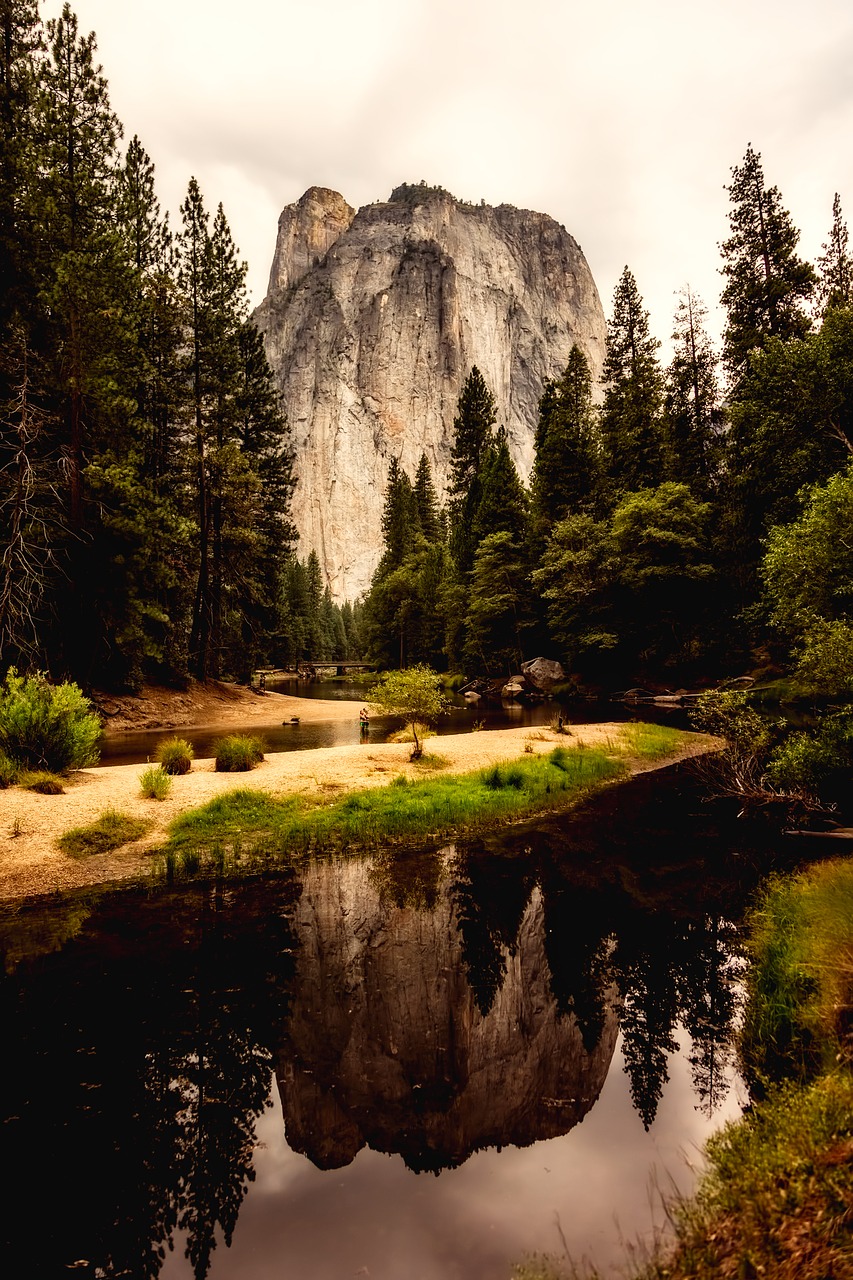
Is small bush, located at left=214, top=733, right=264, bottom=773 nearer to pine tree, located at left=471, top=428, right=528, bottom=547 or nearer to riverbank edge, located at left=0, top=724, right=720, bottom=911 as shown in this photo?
riverbank edge, located at left=0, top=724, right=720, bottom=911

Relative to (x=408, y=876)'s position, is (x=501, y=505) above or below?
above

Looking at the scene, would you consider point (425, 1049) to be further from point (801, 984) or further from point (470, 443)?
point (470, 443)

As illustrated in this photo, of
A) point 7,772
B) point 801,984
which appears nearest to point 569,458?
point 7,772

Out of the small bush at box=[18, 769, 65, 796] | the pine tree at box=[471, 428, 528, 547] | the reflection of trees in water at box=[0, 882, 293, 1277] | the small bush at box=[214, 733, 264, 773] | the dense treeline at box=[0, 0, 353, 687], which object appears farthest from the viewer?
the pine tree at box=[471, 428, 528, 547]

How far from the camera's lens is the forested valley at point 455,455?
2038 centimetres

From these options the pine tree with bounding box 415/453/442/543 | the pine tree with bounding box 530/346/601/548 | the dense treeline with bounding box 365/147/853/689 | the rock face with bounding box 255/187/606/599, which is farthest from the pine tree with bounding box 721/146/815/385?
the rock face with bounding box 255/187/606/599

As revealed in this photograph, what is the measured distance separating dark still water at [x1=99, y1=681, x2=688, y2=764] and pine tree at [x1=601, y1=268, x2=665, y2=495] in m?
16.3

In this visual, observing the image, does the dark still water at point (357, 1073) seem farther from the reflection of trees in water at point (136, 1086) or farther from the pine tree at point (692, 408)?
the pine tree at point (692, 408)

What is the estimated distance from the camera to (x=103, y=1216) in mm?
3816

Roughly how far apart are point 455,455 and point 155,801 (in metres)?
52.0

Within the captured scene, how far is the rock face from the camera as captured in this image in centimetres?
13975

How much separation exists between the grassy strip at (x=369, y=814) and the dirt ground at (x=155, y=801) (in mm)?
626

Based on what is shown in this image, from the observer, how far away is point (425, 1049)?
5.72 meters

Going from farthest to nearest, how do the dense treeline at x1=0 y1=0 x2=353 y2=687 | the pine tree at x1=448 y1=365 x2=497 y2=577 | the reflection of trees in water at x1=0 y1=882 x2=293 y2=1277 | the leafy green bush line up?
1. the pine tree at x1=448 y1=365 x2=497 y2=577
2. the dense treeline at x1=0 y1=0 x2=353 y2=687
3. the leafy green bush
4. the reflection of trees in water at x1=0 y1=882 x2=293 y2=1277
